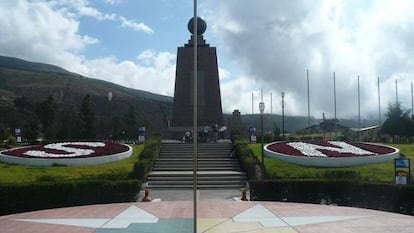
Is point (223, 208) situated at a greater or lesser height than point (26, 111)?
lesser

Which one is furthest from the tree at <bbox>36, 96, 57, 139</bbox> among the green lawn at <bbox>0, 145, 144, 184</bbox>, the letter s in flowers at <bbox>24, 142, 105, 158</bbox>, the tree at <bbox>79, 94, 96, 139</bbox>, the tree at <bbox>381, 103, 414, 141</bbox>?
the tree at <bbox>381, 103, 414, 141</bbox>

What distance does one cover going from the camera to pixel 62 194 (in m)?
14.5

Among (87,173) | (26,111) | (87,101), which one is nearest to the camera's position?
(87,173)

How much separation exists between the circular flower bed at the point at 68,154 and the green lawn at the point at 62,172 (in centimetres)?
71

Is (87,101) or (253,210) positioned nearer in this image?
(253,210)

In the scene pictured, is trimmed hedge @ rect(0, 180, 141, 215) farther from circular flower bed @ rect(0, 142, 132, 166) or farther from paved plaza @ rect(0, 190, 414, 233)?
circular flower bed @ rect(0, 142, 132, 166)

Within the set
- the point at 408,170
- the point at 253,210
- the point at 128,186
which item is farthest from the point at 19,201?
the point at 408,170

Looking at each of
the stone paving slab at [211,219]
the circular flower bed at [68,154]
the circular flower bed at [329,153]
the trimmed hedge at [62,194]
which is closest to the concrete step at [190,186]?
the trimmed hedge at [62,194]

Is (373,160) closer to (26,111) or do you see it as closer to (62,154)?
(62,154)

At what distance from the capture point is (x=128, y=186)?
15.3m

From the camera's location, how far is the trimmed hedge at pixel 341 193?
528 inches

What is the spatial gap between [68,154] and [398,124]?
122ft

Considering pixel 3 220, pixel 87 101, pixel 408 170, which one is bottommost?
pixel 3 220

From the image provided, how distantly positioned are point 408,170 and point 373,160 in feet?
22.7
